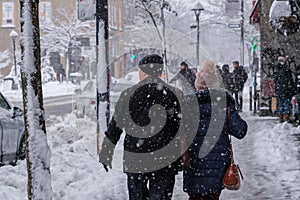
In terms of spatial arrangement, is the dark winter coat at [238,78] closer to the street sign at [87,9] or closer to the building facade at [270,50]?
the building facade at [270,50]

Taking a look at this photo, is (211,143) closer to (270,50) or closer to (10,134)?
(10,134)

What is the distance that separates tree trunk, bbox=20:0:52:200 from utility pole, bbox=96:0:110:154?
542 cm

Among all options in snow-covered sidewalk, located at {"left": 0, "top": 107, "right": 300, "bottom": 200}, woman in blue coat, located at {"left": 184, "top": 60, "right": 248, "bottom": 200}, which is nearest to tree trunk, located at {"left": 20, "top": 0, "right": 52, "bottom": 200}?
woman in blue coat, located at {"left": 184, "top": 60, "right": 248, "bottom": 200}

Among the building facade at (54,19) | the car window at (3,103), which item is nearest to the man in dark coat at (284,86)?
the car window at (3,103)

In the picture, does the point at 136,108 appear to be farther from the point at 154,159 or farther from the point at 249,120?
the point at 249,120

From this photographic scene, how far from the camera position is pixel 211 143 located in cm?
543

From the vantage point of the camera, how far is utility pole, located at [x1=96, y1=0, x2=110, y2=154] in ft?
34.4

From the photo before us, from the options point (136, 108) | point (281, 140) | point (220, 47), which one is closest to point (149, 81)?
point (136, 108)

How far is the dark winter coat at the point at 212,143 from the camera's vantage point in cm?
540

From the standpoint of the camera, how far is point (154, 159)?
17.6 ft

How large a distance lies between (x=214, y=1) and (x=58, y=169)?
5114 cm

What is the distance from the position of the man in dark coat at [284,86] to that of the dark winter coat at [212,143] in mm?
11526

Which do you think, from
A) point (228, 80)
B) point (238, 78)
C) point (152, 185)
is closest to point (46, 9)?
point (228, 80)

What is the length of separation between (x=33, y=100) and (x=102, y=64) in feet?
18.2
